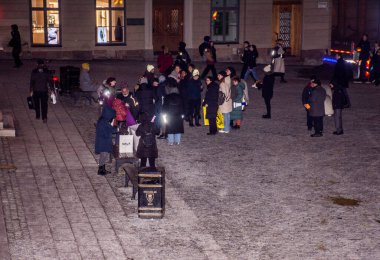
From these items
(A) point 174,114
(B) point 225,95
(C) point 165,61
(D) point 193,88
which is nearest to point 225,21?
(C) point 165,61

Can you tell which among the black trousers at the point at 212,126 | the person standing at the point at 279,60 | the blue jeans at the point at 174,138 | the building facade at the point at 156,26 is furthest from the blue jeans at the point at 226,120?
the building facade at the point at 156,26

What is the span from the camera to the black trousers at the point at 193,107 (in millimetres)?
21064

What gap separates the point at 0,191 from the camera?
48.1ft

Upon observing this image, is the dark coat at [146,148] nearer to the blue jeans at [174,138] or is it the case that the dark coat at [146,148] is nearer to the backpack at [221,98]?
the blue jeans at [174,138]

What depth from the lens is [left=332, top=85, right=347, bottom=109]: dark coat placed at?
66.4 ft

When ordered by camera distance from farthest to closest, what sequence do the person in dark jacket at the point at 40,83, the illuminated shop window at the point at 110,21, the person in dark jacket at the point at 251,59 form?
the illuminated shop window at the point at 110,21 → the person in dark jacket at the point at 251,59 → the person in dark jacket at the point at 40,83

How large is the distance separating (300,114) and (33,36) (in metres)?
17.5

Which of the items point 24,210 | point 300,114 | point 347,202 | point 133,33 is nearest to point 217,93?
point 300,114

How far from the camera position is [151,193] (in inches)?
524

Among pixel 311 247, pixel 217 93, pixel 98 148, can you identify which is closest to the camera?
pixel 311 247

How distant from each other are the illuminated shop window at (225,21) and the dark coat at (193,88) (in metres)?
17.8

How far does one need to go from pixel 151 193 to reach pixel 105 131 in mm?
2840

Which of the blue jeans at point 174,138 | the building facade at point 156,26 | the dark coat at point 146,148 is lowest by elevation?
the blue jeans at point 174,138

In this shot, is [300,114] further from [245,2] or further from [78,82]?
[245,2]
